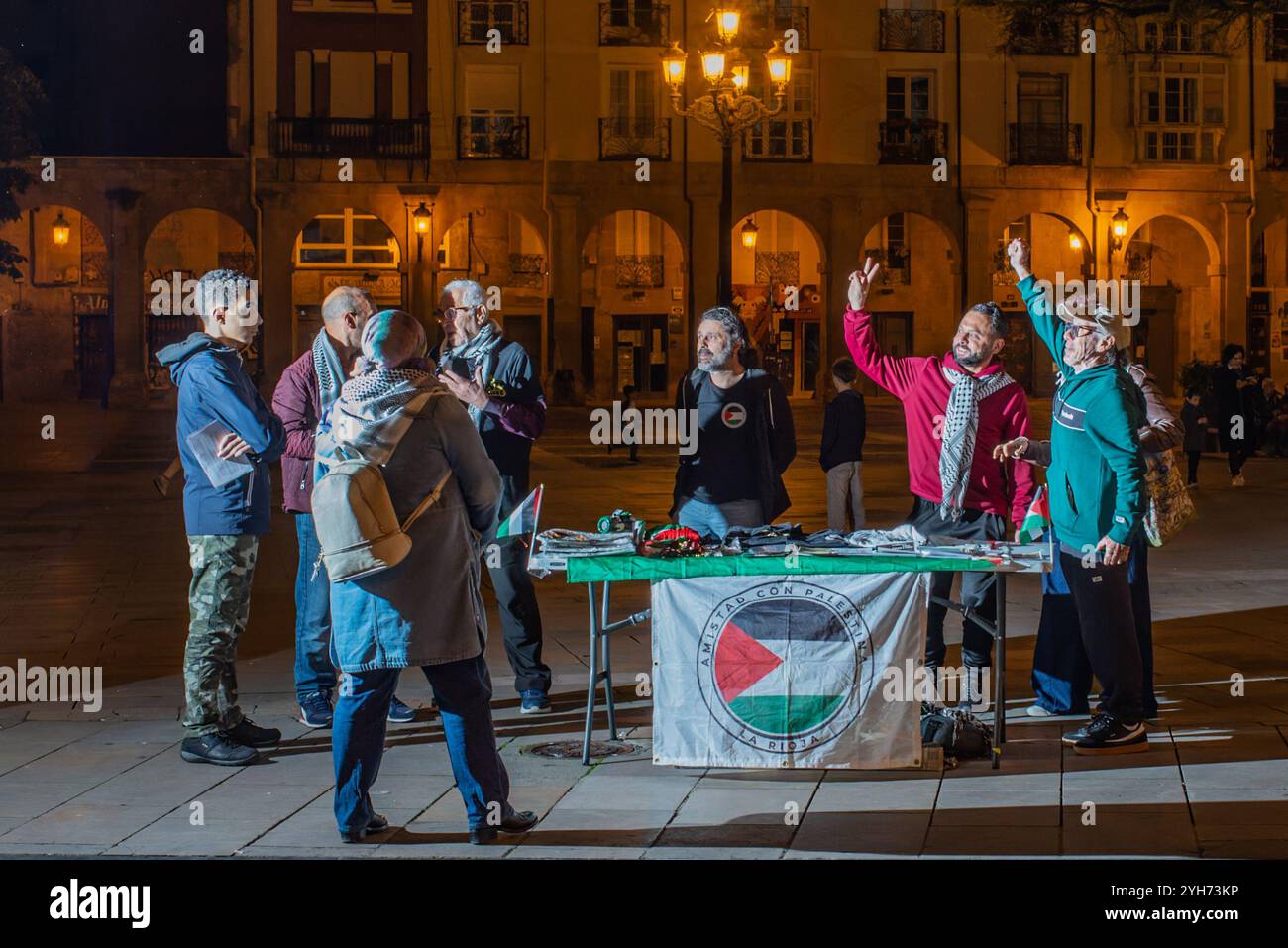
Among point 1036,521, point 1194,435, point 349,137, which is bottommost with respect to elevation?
point 1036,521

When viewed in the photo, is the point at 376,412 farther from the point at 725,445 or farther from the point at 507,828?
the point at 725,445

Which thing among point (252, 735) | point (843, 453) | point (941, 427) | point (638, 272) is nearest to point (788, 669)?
point (941, 427)

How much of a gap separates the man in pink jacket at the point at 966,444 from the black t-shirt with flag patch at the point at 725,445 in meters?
0.57

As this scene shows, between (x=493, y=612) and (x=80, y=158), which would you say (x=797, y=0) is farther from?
(x=493, y=612)

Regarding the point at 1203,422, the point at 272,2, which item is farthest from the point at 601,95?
the point at 1203,422

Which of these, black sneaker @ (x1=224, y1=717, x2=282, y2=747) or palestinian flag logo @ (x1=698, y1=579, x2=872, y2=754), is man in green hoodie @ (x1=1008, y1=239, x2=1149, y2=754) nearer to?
palestinian flag logo @ (x1=698, y1=579, x2=872, y2=754)

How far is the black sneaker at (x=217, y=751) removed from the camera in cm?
679

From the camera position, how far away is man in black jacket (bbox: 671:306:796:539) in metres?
7.60

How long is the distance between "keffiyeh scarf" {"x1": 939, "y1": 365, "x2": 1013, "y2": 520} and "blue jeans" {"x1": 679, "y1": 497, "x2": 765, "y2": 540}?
2.71 ft

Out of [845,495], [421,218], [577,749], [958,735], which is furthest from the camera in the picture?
[421,218]

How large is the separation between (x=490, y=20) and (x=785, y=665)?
37.5 m

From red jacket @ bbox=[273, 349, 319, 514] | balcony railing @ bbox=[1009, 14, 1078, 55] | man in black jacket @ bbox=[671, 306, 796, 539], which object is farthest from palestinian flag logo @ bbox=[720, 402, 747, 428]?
balcony railing @ bbox=[1009, 14, 1078, 55]

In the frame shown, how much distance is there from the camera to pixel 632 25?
139 ft

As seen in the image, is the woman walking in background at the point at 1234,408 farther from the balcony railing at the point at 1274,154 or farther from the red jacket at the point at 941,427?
the balcony railing at the point at 1274,154
